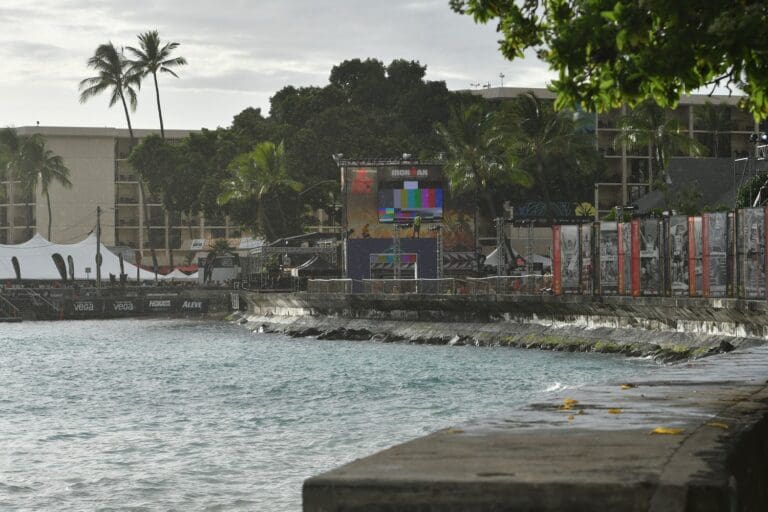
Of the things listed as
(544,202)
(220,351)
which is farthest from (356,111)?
(220,351)

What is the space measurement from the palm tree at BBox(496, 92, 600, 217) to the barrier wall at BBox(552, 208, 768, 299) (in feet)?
118

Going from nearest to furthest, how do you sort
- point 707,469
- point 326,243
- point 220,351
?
point 707,469 < point 220,351 < point 326,243

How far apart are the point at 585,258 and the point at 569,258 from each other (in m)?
0.97

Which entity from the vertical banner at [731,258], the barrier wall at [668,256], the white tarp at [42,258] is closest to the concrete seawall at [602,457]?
the barrier wall at [668,256]

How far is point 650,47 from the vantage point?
10492 mm

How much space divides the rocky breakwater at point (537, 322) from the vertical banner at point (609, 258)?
0.59 m

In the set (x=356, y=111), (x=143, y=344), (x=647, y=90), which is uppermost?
(x=356, y=111)

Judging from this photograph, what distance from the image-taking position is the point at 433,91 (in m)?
106

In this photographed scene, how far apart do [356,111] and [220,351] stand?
142 ft

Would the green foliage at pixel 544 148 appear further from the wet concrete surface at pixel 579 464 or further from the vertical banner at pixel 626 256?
the wet concrete surface at pixel 579 464

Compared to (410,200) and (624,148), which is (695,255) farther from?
(624,148)

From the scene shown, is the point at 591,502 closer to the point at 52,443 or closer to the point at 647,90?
the point at 647,90

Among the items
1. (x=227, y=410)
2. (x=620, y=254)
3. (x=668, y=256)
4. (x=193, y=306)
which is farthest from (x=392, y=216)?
(x=227, y=410)

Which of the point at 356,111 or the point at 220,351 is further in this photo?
the point at 356,111
